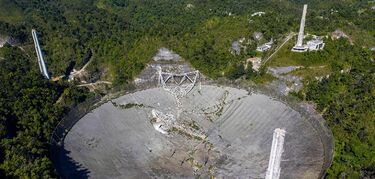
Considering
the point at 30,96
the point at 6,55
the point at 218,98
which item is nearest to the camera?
the point at 218,98

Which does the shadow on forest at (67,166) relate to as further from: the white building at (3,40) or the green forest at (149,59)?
the white building at (3,40)

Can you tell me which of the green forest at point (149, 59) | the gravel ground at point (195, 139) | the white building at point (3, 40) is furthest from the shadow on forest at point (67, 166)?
the white building at point (3, 40)

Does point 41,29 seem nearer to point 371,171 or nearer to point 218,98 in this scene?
point 218,98

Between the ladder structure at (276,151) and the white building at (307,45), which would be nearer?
the ladder structure at (276,151)

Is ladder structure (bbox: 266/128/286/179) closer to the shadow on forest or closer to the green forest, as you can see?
the shadow on forest

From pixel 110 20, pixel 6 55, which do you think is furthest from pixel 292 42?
pixel 110 20

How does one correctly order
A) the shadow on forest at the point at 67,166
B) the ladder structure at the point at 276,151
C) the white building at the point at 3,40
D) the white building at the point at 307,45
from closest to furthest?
1. the ladder structure at the point at 276,151
2. the shadow on forest at the point at 67,166
3. the white building at the point at 307,45
4. the white building at the point at 3,40
